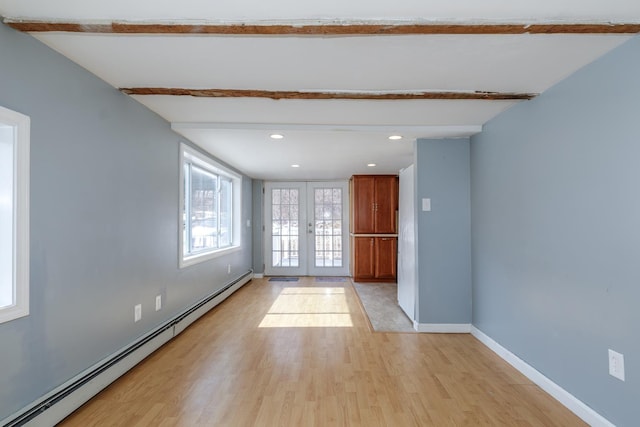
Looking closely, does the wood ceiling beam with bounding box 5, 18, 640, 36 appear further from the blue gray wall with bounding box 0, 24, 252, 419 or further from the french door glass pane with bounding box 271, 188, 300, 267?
the french door glass pane with bounding box 271, 188, 300, 267

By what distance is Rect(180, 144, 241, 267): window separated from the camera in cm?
378

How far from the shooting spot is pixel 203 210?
4.45m

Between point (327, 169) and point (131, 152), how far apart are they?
10.8ft

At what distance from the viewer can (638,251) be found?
162 centimetres

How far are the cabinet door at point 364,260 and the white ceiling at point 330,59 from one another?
3059mm

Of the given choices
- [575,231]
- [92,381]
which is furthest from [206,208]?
[575,231]

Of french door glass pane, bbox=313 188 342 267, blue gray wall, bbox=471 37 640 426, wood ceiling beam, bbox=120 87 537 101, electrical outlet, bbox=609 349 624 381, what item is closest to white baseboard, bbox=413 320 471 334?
blue gray wall, bbox=471 37 640 426

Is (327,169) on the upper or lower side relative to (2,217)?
upper

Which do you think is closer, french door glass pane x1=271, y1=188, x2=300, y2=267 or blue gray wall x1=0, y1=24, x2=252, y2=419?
blue gray wall x1=0, y1=24, x2=252, y2=419

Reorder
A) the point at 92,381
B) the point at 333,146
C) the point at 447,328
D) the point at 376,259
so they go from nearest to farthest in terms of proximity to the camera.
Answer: the point at 92,381
the point at 447,328
the point at 333,146
the point at 376,259

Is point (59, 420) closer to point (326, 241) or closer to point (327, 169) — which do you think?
point (327, 169)

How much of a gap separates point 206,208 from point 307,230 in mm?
2531

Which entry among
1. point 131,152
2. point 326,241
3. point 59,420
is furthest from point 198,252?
point 326,241

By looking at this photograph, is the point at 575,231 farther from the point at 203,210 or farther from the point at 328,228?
the point at 328,228
